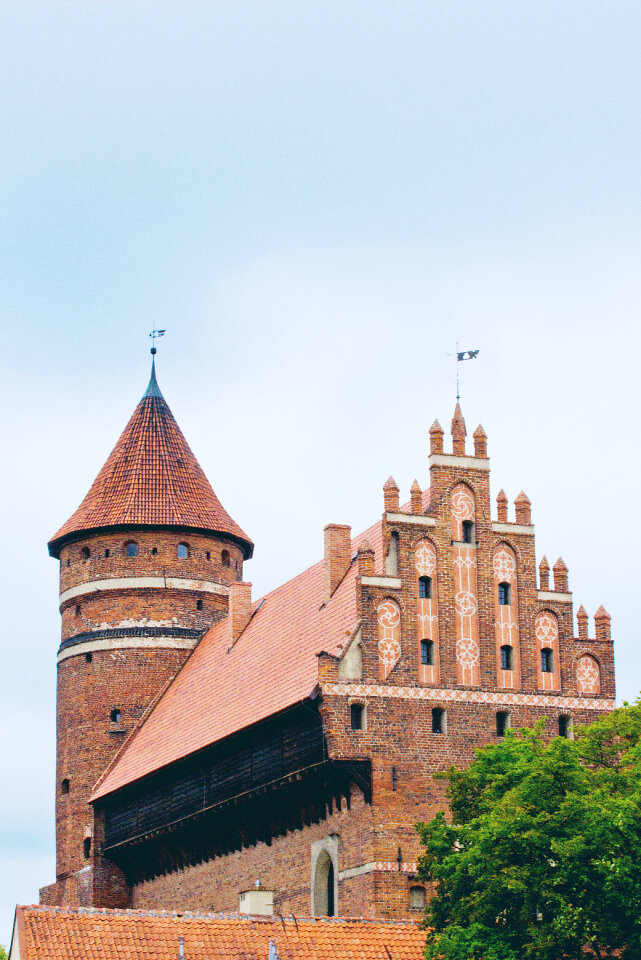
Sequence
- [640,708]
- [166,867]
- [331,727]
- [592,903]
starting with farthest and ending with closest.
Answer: [166,867] < [331,727] < [640,708] < [592,903]

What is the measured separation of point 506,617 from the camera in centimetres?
4022

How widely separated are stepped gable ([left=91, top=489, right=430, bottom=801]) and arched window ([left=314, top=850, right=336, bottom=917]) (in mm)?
3375

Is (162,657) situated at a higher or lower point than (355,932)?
higher

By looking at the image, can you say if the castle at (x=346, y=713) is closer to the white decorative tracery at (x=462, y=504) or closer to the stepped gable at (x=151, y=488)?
the white decorative tracery at (x=462, y=504)

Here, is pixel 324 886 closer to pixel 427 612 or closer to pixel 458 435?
pixel 427 612

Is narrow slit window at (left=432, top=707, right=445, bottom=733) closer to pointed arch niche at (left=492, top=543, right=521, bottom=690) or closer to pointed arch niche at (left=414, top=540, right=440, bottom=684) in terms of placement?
pointed arch niche at (left=414, top=540, right=440, bottom=684)

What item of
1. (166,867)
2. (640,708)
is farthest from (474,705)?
(166,867)

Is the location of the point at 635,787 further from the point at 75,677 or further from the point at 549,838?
the point at 75,677

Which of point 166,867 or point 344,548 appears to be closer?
point 344,548

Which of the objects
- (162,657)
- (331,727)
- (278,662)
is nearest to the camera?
(331,727)

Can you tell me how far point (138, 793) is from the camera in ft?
156

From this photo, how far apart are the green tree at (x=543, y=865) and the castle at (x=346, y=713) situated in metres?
5.24

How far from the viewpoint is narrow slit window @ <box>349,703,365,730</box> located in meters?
37.4

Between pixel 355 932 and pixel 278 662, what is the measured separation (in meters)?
10.2
